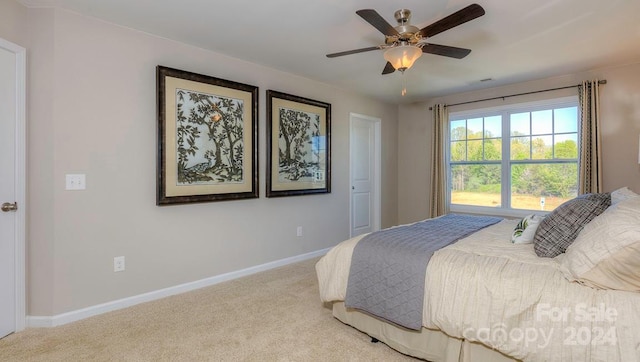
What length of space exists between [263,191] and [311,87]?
1578 millimetres

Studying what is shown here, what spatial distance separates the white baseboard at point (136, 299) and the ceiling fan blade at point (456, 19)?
2.91m

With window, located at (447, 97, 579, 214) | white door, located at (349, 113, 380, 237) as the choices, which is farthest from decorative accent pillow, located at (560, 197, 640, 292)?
white door, located at (349, 113, 380, 237)

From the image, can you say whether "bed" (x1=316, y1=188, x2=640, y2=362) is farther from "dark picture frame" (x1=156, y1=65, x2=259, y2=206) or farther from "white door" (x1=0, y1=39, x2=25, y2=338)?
"white door" (x1=0, y1=39, x2=25, y2=338)

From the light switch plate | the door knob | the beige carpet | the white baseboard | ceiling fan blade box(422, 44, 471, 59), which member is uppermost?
ceiling fan blade box(422, 44, 471, 59)

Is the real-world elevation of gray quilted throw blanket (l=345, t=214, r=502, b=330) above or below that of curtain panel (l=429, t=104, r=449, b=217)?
below

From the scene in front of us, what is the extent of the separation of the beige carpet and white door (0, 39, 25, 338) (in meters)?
0.25

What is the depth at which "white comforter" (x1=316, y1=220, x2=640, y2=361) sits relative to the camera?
1.29 meters

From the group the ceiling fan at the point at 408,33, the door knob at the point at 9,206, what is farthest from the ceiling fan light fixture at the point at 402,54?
the door knob at the point at 9,206

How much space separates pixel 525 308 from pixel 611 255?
430 millimetres

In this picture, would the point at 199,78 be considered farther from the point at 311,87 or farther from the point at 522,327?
the point at 522,327

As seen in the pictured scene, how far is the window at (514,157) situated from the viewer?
13.0 ft

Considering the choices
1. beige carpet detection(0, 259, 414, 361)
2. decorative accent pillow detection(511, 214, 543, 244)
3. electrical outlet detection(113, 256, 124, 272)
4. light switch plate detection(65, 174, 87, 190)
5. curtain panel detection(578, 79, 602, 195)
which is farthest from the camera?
curtain panel detection(578, 79, 602, 195)

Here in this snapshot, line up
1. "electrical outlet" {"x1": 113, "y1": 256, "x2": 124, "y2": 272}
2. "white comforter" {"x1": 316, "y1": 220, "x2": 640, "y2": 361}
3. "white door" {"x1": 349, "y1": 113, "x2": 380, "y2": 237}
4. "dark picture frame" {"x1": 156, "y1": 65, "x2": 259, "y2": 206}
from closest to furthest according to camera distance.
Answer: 1. "white comforter" {"x1": 316, "y1": 220, "x2": 640, "y2": 361}
2. "electrical outlet" {"x1": 113, "y1": 256, "x2": 124, "y2": 272}
3. "dark picture frame" {"x1": 156, "y1": 65, "x2": 259, "y2": 206}
4. "white door" {"x1": 349, "y1": 113, "x2": 380, "y2": 237}

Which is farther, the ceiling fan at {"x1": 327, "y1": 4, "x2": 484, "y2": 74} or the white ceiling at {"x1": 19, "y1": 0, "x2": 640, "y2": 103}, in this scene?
the white ceiling at {"x1": 19, "y1": 0, "x2": 640, "y2": 103}
